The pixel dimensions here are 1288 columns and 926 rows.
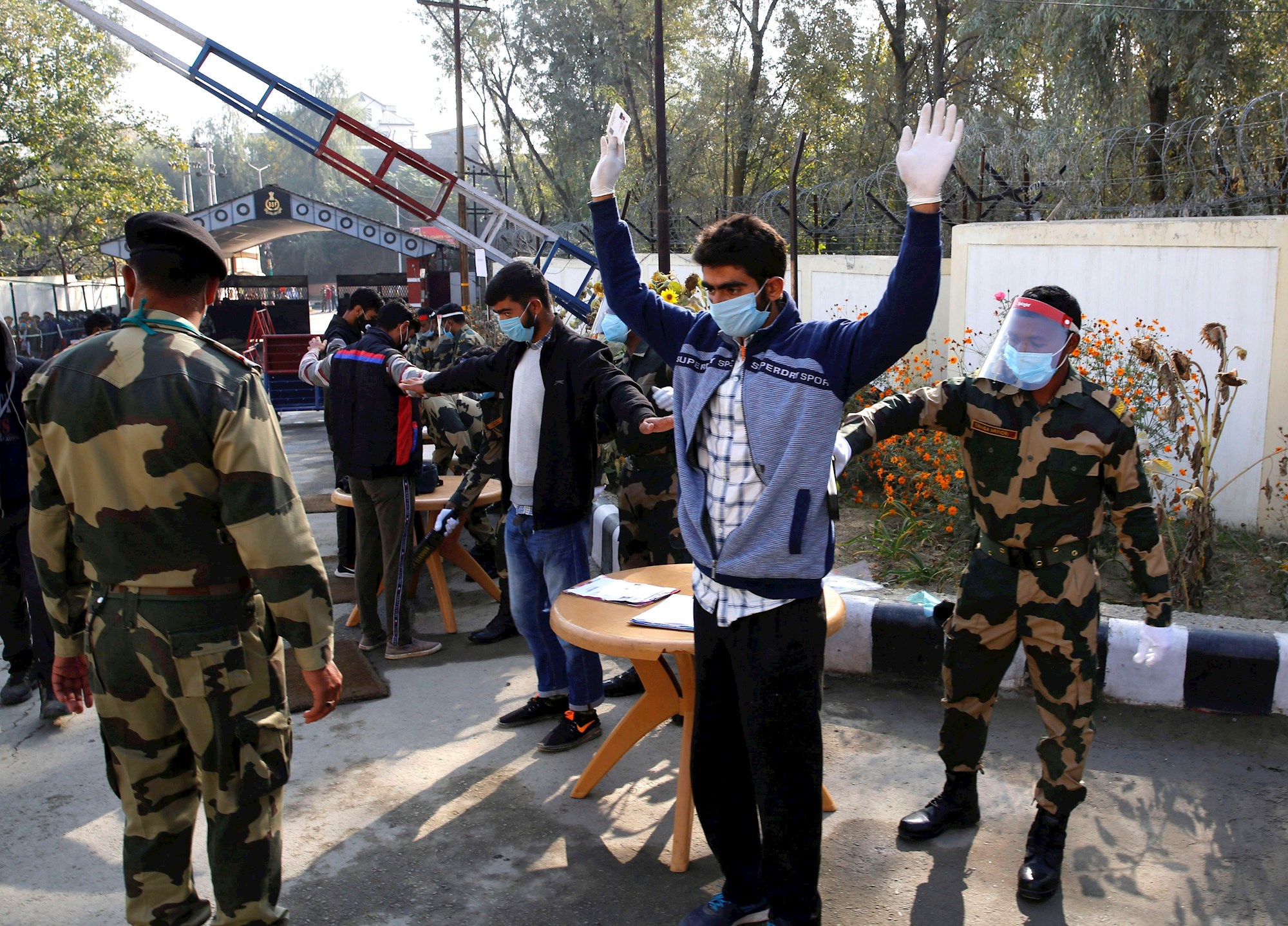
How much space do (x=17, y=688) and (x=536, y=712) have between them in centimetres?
240

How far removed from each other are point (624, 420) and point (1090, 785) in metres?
2.15

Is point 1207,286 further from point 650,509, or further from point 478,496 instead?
point 478,496

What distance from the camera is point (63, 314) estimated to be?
24734 millimetres

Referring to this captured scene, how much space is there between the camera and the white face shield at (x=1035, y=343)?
3.14 meters

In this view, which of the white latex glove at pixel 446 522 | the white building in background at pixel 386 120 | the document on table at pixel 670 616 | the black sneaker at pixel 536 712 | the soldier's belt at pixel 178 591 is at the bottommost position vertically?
the black sneaker at pixel 536 712

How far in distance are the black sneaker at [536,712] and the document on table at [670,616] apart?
1.09 m

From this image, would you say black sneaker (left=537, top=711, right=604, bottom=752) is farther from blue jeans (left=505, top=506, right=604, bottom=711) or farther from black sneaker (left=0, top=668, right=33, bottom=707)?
black sneaker (left=0, top=668, right=33, bottom=707)

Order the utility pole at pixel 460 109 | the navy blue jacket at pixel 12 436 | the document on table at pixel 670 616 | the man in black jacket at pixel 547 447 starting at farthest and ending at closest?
the utility pole at pixel 460 109 < the navy blue jacket at pixel 12 436 < the man in black jacket at pixel 547 447 < the document on table at pixel 670 616

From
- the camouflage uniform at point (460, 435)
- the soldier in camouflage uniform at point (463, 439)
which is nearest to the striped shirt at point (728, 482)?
the soldier in camouflage uniform at point (463, 439)

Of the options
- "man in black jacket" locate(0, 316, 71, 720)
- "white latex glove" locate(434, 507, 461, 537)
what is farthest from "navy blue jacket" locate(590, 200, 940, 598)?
"man in black jacket" locate(0, 316, 71, 720)

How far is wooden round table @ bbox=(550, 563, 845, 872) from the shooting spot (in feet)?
10.7

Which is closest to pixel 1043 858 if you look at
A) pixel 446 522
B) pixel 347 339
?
pixel 446 522

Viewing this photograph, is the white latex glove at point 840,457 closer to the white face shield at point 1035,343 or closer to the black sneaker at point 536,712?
the white face shield at point 1035,343

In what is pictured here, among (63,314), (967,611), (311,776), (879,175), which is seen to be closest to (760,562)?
(967,611)
